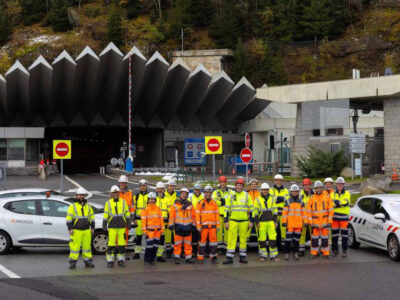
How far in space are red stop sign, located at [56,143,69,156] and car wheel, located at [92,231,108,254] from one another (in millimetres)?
12746

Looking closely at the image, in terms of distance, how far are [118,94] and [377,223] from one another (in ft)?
135

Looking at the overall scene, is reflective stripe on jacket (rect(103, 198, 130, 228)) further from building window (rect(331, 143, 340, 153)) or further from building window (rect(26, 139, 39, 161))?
building window (rect(26, 139, 39, 161))

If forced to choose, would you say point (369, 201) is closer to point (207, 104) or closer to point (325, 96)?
point (325, 96)

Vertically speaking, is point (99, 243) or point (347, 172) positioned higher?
point (347, 172)

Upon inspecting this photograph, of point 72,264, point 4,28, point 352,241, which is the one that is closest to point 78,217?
point 72,264

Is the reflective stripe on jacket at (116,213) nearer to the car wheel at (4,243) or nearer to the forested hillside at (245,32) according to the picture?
the car wheel at (4,243)

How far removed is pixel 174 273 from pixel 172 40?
75646 mm

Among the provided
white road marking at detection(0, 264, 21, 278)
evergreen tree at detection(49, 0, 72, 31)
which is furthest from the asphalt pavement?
evergreen tree at detection(49, 0, 72, 31)

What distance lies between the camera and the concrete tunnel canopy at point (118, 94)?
49406 mm

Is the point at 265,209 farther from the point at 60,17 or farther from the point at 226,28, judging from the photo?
the point at 60,17

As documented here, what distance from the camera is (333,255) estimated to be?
1470cm

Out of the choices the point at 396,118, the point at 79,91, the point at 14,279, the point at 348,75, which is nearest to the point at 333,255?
the point at 14,279

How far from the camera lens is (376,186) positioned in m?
26.7

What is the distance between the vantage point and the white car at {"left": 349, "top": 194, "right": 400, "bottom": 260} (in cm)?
1407
